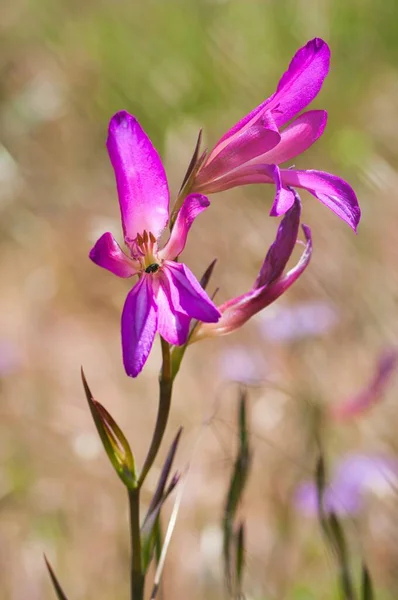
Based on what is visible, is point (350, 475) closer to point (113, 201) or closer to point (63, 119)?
point (113, 201)

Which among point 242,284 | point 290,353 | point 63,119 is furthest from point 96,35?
point 290,353

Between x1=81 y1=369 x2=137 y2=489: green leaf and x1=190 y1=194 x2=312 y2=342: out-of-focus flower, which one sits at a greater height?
x1=190 y1=194 x2=312 y2=342: out-of-focus flower

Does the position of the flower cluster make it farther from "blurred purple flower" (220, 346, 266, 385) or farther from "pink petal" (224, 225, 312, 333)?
"blurred purple flower" (220, 346, 266, 385)

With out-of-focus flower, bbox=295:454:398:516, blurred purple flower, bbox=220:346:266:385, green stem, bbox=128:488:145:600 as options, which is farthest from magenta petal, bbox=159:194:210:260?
blurred purple flower, bbox=220:346:266:385

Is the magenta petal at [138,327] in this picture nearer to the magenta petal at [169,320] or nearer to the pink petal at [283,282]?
the magenta petal at [169,320]

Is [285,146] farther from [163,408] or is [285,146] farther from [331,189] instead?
[163,408]

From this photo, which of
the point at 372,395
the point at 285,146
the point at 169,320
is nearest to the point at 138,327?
the point at 169,320

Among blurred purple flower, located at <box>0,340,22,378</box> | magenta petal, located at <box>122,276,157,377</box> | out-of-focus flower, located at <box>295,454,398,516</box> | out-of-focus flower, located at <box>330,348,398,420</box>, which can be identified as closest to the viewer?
magenta petal, located at <box>122,276,157,377</box>
